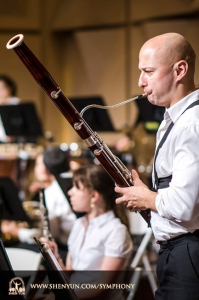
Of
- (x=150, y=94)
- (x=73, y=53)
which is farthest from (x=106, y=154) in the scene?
(x=73, y=53)

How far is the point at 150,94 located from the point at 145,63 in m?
0.11

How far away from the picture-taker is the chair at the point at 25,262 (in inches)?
126

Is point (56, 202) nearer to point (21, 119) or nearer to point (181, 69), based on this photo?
point (21, 119)

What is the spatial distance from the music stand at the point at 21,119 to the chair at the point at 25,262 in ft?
8.32

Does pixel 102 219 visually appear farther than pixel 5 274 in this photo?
Yes

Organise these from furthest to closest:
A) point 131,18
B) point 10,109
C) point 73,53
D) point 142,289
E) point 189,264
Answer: point 73,53 → point 131,18 → point 10,109 → point 142,289 → point 189,264

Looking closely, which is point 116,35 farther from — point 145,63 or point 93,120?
point 145,63

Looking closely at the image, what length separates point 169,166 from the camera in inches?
75.5

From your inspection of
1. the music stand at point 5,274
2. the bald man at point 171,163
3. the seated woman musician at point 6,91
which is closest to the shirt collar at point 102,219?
the music stand at point 5,274

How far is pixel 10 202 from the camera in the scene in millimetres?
3689

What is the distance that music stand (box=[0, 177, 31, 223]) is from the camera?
3.65m

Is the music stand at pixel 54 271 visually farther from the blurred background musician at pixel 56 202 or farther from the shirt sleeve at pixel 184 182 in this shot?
the blurred background musician at pixel 56 202

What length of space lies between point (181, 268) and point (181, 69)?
0.66 m

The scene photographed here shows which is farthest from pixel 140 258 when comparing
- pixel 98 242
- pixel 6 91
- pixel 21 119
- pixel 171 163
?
pixel 6 91
